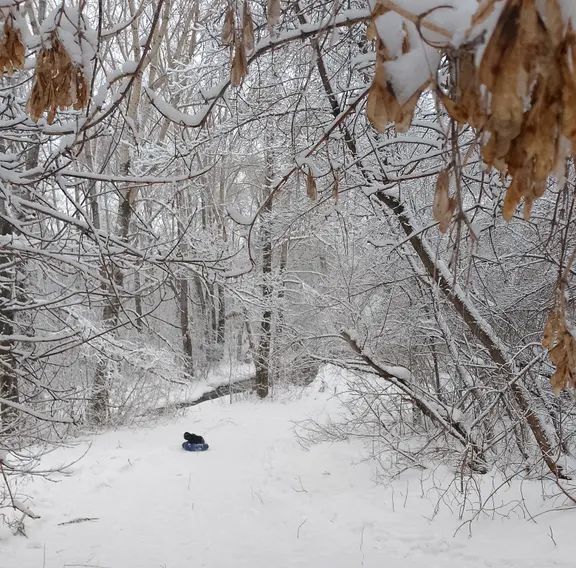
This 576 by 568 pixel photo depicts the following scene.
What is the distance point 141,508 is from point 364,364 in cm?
287

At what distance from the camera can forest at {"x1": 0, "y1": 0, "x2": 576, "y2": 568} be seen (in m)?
0.66

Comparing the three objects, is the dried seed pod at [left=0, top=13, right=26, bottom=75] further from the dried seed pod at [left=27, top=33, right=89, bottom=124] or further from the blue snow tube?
the blue snow tube

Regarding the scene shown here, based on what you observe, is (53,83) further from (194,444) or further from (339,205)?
(194,444)

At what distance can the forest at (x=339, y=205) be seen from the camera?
0.66 m

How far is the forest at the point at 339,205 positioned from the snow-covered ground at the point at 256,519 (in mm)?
395

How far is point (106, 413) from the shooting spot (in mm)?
9914

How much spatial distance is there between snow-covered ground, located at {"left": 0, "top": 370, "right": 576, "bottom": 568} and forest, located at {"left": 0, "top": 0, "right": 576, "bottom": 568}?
1.30 feet

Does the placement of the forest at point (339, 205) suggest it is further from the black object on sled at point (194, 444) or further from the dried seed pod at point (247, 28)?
the black object on sled at point (194, 444)

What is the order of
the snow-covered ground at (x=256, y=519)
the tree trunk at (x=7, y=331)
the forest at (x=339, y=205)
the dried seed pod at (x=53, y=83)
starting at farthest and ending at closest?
the snow-covered ground at (x=256, y=519), the tree trunk at (x=7, y=331), the dried seed pod at (x=53, y=83), the forest at (x=339, y=205)

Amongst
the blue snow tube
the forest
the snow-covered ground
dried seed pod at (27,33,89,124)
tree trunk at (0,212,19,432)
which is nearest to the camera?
the forest

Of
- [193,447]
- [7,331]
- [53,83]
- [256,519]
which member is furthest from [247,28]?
[193,447]

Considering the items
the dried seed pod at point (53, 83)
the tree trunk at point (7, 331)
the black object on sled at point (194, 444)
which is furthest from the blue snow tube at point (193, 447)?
the dried seed pod at point (53, 83)

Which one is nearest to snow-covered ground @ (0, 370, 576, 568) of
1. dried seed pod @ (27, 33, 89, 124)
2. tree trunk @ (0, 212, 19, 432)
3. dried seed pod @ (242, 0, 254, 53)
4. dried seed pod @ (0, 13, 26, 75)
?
tree trunk @ (0, 212, 19, 432)

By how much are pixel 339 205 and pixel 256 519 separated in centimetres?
342
